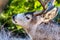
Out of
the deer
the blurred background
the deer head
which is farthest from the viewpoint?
the deer

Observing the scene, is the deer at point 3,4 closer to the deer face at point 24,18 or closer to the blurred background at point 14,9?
the blurred background at point 14,9

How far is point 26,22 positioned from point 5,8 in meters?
2.79

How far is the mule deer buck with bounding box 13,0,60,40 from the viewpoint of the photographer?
4.67 meters

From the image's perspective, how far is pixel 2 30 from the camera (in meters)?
6.87

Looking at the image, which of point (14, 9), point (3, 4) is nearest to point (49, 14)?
point (14, 9)

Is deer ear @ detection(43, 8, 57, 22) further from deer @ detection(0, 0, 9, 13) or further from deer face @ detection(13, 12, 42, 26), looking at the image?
deer @ detection(0, 0, 9, 13)

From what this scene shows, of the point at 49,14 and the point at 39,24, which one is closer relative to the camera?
the point at 49,14

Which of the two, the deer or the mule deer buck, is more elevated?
the deer

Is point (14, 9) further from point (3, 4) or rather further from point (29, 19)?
point (29, 19)

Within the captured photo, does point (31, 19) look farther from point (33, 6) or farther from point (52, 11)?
point (33, 6)

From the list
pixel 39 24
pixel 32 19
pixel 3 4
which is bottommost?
pixel 39 24

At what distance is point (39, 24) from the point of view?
484 cm

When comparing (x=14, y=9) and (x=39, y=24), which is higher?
(x=14, y=9)

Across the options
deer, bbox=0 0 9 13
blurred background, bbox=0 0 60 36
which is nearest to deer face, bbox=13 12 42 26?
blurred background, bbox=0 0 60 36
